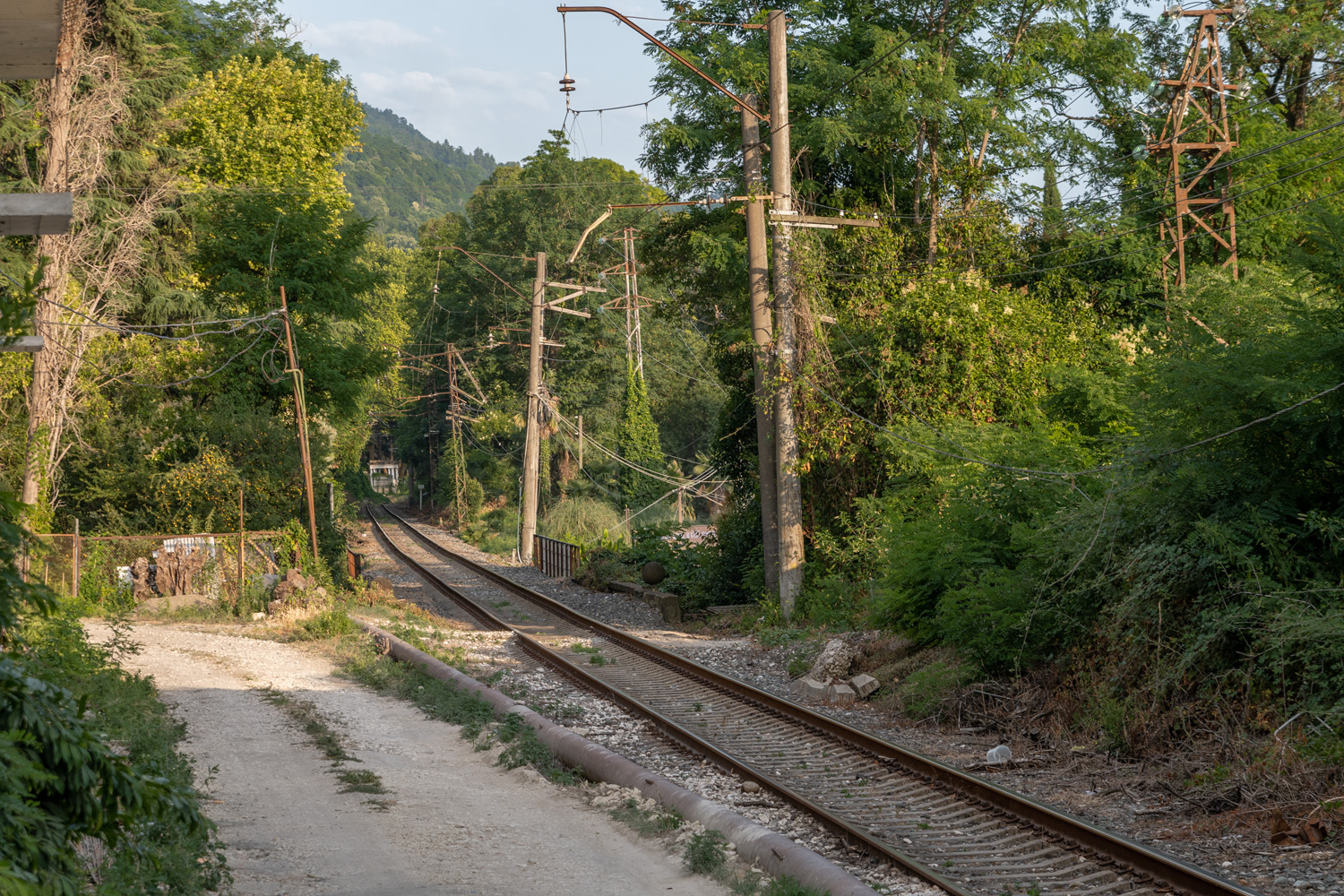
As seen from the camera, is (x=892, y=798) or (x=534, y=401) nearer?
(x=892, y=798)

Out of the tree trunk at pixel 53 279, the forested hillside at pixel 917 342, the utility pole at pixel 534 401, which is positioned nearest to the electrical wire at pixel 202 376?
the forested hillside at pixel 917 342

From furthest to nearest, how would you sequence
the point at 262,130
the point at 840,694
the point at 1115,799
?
the point at 262,130
the point at 840,694
the point at 1115,799

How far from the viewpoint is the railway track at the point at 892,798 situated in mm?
6199

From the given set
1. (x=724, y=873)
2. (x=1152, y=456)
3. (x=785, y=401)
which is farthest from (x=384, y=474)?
(x=724, y=873)

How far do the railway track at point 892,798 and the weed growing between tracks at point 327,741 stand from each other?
3.06 m

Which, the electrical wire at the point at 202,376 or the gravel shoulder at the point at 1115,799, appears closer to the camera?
the gravel shoulder at the point at 1115,799

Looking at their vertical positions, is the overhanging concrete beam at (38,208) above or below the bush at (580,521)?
above

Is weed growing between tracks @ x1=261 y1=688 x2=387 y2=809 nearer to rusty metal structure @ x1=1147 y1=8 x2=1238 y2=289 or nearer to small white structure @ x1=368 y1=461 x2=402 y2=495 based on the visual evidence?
rusty metal structure @ x1=1147 y1=8 x2=1238 y2=289

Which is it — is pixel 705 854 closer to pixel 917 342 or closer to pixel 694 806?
pixel 694 806

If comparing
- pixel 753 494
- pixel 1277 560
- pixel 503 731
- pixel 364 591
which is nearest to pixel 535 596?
pixel 364 591

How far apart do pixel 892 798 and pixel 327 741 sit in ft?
19.0

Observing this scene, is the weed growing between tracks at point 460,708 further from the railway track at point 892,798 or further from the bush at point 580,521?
the bush at point 580,521

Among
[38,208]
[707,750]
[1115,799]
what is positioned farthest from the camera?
[707,750]

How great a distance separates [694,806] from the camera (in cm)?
773
